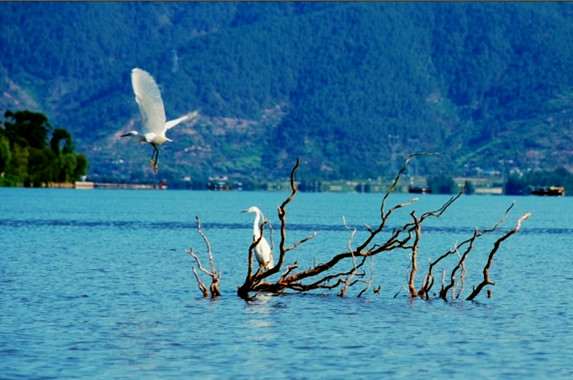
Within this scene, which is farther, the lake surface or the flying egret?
the flying egret

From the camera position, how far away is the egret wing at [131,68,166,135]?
2877 centimetres

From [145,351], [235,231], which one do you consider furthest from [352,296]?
[235,231]

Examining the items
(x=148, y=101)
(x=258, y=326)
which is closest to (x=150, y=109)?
(x=148, y=101)

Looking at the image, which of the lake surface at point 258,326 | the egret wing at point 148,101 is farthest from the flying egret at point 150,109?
the lake surface at point 258,326

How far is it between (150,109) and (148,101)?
320 mm

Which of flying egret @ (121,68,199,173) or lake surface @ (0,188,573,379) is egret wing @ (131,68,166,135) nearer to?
flying egret @ (121,68,199,173)

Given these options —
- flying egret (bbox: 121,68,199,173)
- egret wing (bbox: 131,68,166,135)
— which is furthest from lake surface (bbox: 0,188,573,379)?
egret wing (bbox: 131,68,166,135)

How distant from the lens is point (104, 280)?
39.5 meters

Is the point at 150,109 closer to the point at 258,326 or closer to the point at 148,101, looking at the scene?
the point at 148,101

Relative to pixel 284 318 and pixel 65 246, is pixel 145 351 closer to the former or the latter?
pixel 284 318

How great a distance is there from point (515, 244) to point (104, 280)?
33.3 m

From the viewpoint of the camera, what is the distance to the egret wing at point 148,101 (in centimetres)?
2877

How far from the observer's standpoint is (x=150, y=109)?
29.6m

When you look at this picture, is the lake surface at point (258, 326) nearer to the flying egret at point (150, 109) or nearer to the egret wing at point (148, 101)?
the flying egret at point (150, 109)
